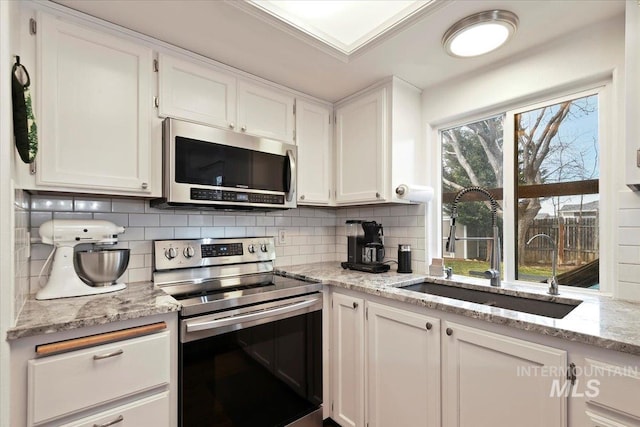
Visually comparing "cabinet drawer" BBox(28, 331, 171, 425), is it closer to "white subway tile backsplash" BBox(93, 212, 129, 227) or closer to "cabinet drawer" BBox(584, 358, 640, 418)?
"white subway tile backsplash" BBox(93, 212, 129, 227)

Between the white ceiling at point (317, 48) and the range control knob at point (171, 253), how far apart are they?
117 cm

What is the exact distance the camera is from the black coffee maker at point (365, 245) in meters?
2.21

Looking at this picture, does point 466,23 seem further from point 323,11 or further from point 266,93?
point 266,93

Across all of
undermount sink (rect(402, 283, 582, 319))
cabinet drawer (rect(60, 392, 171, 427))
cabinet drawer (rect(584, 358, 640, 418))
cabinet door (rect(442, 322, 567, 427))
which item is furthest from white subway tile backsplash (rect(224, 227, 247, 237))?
cabinet drawer (rect(584, 358, 640, 418))

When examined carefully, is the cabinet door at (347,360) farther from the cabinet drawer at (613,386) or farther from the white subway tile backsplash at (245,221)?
the cabinet drawer at (613,386)

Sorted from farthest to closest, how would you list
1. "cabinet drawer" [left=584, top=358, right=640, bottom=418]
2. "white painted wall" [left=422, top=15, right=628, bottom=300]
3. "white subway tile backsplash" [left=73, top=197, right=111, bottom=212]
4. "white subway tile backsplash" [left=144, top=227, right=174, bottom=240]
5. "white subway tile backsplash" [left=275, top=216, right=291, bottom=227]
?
"white subway tile backsplash" [left=275, top=216, right=291, bottom=227]
"white subway tile backsplash" [left=144, top=227, right=174, bottom=240]
"white subway tile backsplash" [left=73, top=197, right=111, bottom=212]
"white painted wall" [left=422, top=15, right=628, bottom=300]
"cabinet drawer" [left=584, top=358, right=640, bottom=418]

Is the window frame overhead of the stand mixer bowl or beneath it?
overhead

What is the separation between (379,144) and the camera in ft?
6.79

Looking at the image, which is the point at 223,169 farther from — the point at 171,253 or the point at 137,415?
the point at 137,415

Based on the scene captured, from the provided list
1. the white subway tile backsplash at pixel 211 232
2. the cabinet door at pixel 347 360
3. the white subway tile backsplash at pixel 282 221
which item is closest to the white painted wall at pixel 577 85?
the cabinet door at pixel 347 360

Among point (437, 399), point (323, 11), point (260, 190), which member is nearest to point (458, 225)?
point (437, 399)

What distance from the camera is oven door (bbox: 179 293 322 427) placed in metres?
1.34

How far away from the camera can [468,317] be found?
1.27 meters

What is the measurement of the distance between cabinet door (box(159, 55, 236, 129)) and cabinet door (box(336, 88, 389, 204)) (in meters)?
0.86
